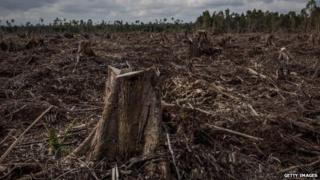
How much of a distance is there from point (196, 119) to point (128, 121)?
116 centimetres

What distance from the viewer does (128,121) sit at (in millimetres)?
3564

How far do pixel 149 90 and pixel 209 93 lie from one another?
2.69m

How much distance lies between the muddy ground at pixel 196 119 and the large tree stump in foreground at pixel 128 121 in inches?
6.1

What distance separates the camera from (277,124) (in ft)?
15.7

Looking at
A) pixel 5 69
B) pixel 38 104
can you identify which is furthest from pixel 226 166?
pixel 5 69

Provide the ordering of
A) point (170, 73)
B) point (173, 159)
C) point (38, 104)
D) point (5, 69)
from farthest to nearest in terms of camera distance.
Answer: point (5, 69)
point (170, 73)
point (38, 104)
point (173, 159)

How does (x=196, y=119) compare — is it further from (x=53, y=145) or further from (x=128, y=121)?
(x=53, y=145)

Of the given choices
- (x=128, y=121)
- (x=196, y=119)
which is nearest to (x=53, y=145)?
(x=128, y=121)

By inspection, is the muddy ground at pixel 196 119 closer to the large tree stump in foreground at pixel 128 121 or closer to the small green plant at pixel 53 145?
the small green plant at pixel 53 145

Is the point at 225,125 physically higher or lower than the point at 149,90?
lower

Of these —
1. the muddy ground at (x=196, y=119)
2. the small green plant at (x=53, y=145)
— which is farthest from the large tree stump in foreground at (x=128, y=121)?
the small green plant at (x=53, y=145)

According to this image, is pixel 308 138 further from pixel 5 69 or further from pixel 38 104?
pixel 5 69

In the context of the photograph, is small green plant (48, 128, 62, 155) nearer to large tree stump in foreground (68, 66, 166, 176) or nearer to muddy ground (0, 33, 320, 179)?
muddy ground (0, 33, 320, 179)

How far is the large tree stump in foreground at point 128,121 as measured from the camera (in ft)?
11.6
